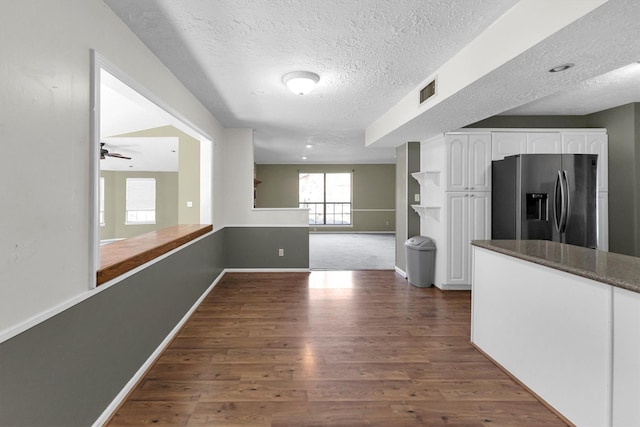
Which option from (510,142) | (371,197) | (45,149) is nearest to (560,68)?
(510,142)

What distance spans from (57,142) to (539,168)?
4073 mm

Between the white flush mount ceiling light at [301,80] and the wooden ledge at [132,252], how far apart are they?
1.77 m

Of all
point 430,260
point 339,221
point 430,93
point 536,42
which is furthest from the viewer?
point 339,221

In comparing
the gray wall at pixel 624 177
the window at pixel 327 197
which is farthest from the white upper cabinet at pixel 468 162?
the window at pixel 327 197

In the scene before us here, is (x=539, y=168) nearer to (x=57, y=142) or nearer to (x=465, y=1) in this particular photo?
(x=465, y=1)

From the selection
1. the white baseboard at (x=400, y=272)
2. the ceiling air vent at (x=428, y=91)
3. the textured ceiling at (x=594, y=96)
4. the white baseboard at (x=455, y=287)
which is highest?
the textured ceiling at (x=594, y=96)

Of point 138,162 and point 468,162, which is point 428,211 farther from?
point 138,162

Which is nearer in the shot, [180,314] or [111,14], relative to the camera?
[111,14]

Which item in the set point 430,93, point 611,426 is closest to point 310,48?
point 430,93

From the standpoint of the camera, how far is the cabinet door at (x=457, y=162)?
3859mm

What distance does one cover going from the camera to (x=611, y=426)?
1425 mm

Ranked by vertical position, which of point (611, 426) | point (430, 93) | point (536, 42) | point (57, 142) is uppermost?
point (430, 93)

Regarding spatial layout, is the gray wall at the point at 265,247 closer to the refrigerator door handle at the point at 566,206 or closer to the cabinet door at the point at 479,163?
the cabinet door at the point at 479,163

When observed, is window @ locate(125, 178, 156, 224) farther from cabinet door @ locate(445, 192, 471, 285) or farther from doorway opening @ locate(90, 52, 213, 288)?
cabinet door @ locate(445, 192, 471, 285)
